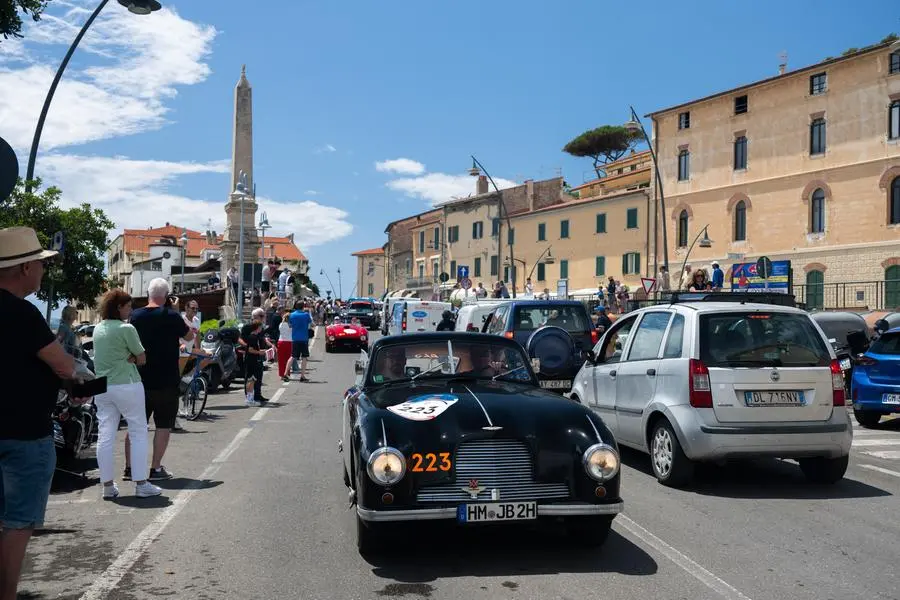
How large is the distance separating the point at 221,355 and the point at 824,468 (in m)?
13.1

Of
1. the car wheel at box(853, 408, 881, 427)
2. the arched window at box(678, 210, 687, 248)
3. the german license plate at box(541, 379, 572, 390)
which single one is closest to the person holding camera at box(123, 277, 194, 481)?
the german license plate at box(541, 379, 572, 390)

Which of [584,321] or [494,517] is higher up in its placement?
[584,321]

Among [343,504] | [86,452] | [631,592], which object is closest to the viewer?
[631,592]

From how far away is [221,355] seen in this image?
61.7 feet

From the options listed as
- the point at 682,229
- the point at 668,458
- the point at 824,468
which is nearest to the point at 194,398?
the point at 668,458

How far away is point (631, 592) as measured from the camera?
17.0 feet

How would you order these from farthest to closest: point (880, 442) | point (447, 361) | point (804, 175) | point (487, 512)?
point (804, 175)
point (880, 442)
point (447, 361)
point (487, 512)

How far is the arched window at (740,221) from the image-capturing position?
4775cm

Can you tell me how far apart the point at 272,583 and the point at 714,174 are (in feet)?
156

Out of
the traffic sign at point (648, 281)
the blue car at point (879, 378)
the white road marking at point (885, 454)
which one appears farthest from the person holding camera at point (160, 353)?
the traffic sign at point (648, 281)

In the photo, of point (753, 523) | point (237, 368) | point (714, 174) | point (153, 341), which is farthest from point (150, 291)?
point (714, 174)

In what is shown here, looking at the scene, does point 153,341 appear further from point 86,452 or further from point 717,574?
point 717,574

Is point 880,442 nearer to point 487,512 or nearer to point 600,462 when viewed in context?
point 600,462

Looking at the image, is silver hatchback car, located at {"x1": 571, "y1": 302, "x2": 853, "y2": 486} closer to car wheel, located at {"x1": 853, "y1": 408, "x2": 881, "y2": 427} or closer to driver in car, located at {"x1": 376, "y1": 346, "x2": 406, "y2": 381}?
driver in car, located at {"x1": 376, "y1": 346, "x2": 406, "y2": 381}
